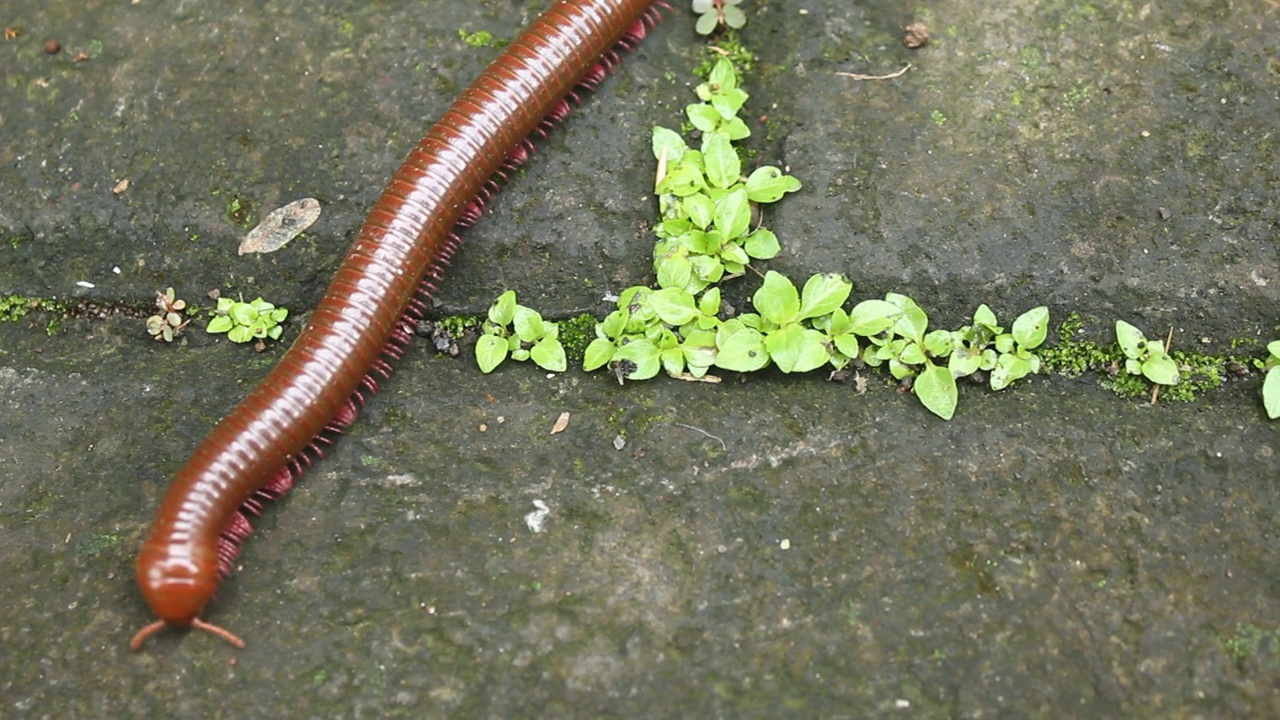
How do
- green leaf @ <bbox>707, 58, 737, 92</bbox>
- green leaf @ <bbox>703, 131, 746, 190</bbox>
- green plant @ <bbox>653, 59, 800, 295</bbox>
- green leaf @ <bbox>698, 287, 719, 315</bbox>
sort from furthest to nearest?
1. green leaf @ <bbox>707, 58, 737, 92</bbox>
2. green leaf @ <bbox>703, 131, 746, 190</bbox>
3. green plant @ <bbox>653, 59, 800, 295</bbox>
4. green leaf @ <bbox>698, 287, 719, 315</bbox>

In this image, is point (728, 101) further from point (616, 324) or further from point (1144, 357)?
point (1144, 357)

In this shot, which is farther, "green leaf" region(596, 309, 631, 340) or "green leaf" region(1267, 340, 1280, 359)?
"green leaf" region(596, 309, 631, 340)

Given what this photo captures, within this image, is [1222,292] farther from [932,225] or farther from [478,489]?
[478,489]

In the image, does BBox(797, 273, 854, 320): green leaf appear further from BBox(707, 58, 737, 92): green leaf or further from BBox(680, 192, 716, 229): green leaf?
BBox(707, 58, 737, 92): green leaf

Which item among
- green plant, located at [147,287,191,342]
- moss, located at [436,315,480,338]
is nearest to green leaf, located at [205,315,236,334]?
green plant, located at [147,287,191,342]

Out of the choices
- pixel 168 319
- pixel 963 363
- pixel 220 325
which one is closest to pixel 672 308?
pixel 963 363
